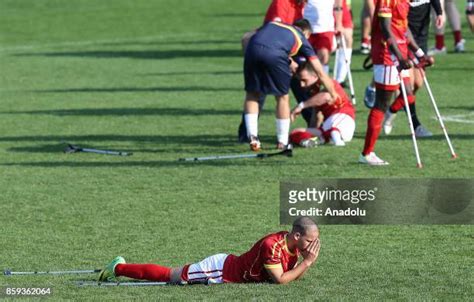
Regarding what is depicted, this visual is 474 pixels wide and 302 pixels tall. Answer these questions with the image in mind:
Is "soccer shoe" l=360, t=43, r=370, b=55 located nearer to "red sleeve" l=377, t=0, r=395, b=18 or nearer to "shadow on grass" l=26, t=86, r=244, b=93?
"shadow on grass" l=26, t=86, r=244, b=93

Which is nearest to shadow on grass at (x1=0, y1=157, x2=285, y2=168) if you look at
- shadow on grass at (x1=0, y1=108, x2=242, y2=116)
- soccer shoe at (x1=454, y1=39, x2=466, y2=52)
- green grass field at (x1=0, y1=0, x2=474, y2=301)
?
green grass field at (x1=0, y1=0, x2=474, y2=301)

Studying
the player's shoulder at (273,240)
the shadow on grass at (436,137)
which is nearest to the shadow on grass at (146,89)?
the shadow on grass at (436,137)

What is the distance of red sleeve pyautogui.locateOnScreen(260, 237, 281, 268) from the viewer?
950cm

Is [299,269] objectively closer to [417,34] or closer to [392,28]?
[392,28]

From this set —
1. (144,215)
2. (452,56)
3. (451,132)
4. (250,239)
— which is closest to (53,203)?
(144,215)

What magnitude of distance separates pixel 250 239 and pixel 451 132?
256 inches

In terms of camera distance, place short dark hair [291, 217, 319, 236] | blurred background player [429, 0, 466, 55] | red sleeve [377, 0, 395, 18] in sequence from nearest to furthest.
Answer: short dark hair [291, 217, 319, 236], red sleeve [377, 0, 395, 18], blurred background player [429, 0, 466, 55]

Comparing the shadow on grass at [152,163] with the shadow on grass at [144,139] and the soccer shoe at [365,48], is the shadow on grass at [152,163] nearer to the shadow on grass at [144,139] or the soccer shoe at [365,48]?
the shadow on grass at [144,139]

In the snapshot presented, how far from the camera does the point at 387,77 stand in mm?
14547

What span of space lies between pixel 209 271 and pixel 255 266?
1.17 ft

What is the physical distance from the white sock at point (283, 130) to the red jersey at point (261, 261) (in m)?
6.39

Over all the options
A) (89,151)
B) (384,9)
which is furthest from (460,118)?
(89,151)

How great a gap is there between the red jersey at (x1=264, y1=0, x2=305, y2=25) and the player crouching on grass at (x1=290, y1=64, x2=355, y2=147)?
128 cm

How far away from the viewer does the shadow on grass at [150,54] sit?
29156 mm
